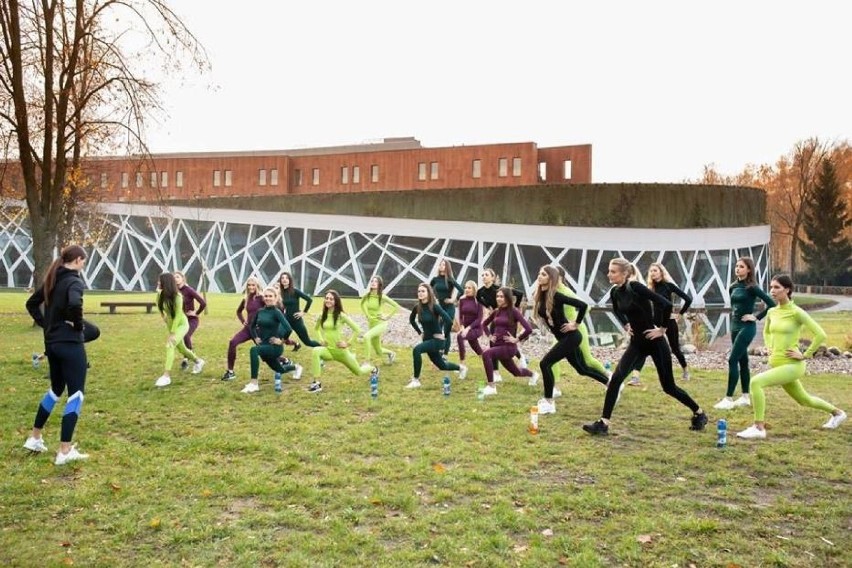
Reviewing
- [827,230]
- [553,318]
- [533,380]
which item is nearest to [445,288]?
[533,380]

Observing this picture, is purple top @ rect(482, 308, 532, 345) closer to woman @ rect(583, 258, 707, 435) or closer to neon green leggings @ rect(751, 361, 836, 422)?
woman @ rect(583, 258, 707, 435)

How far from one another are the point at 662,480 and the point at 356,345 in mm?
11318

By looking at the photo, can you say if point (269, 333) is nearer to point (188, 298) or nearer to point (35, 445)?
point (188, 298)

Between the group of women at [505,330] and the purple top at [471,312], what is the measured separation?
19 millimetres

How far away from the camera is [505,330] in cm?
995

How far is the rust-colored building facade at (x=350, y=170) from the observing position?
3809cm

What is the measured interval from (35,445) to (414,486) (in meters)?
3.96

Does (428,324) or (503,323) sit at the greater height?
(503,323)

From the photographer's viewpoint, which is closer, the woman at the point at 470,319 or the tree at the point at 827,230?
the woman at the point at 470,319

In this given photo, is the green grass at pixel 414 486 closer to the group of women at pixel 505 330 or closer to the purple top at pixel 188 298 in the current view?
the group of women at pixel 505 330

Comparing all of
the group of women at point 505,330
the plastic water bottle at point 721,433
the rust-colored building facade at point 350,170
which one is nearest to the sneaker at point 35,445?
the group of women at point 505,330

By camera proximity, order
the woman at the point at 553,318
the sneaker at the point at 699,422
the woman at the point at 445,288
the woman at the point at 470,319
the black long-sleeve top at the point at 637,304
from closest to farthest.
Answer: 1. the black long-sleeve top at the point at 637,304
2. the sneaker at the point at 699,422
3. the woman at the point at 553,318
4. the woman at the point at 470,319
5. the woman at the point at 445,288

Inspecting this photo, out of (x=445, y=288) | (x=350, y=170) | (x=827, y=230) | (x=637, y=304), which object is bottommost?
(x=445, y=288)

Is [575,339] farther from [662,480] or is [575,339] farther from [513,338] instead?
[662,480]
